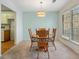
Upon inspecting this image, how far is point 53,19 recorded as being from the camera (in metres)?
12.0

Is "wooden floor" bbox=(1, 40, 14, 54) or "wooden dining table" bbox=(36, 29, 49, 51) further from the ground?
"wooden dining table" bbox=(36, 29, 49, 51)

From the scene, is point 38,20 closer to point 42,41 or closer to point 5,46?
point 5,46

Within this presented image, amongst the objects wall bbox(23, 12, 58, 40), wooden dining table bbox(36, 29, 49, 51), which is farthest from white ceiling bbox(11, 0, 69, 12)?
wall bbox(23, 12, 58, 40)

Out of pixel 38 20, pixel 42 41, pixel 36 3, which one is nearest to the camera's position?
pixel 42 41

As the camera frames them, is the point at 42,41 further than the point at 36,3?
No

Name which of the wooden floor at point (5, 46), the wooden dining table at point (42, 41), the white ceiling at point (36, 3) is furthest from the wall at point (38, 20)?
the wooden dining table at point (42, 41)

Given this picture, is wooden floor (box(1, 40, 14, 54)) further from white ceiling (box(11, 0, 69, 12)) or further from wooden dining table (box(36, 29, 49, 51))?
white ceiling (box(11, 0, 69, 12))

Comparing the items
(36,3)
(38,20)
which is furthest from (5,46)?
(38,20)

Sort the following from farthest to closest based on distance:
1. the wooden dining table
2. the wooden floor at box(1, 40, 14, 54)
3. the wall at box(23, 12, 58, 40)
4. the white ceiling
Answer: the wall at box(23, 12, 58, 40), the white ceiling, the wooden floor at box(1, 40, 14, 54), the wooden dining table

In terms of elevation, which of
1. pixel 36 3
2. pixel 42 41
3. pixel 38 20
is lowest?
pixel 42 41

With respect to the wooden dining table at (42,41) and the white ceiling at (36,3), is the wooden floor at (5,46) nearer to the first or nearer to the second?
the wooden dining table at (42,41)

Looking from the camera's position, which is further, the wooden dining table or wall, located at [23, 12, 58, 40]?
wall, located at [23, 12, 58, 40]

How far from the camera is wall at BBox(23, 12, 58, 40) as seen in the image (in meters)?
12.0

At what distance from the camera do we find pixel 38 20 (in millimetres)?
12047
